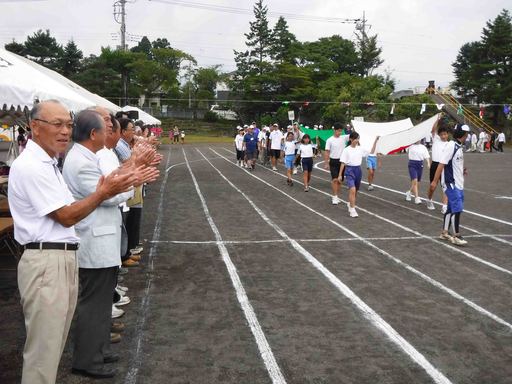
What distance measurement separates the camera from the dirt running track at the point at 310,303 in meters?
3.90

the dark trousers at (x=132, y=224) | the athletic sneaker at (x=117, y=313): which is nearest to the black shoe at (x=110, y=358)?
the athletic sneaker at (x=117, y=313)

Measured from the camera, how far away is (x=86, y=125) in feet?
11.7

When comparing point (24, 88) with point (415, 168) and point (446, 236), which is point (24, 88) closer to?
point (446, 236)

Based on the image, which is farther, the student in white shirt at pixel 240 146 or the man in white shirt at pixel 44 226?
the student in white shirt at pixel 240 146

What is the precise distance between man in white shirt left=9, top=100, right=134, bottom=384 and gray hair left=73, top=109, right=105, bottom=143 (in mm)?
628

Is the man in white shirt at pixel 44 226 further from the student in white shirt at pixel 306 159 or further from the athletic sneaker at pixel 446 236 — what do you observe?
the student in white shirt at pixel 306 159

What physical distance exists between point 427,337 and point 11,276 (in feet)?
17.3

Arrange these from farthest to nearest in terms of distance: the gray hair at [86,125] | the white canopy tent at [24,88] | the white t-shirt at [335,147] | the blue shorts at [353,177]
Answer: the white t-shirt at [335,147] → the blue shorts at [353,177] → the white canopy tent at [24,88] → the gray hair at [86,125]

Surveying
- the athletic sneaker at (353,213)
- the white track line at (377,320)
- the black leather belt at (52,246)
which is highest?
the black leather belt at (52,246)

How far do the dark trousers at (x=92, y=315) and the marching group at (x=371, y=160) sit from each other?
604cm

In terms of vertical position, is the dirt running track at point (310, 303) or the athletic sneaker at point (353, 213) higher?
the athletic sneaker at point (353, 213)

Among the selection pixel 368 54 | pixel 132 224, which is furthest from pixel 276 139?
pixel 368 54

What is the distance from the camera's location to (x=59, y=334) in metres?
2.91

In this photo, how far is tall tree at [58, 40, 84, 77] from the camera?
66.4 metres
